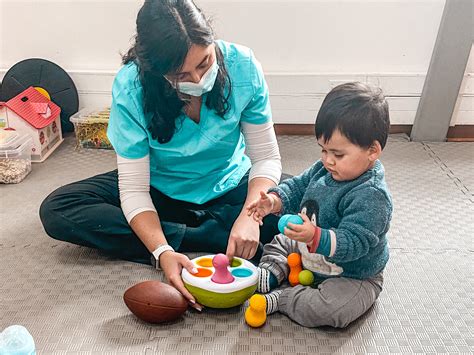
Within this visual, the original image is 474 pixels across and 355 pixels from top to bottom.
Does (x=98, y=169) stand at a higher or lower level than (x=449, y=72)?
lower

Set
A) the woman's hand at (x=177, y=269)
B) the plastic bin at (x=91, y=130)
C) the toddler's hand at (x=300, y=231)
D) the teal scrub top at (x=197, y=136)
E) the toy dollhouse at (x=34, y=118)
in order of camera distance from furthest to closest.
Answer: the plastic bin at (x=91, y=130) < the toy dollhouse at (x=34, y=118) < the teal scrub top at (x=197, y=136) < the woman's hand at (x=177, y=269) < the toddler's hand at (x=300, y=231)

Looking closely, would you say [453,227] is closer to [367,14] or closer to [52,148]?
[367,14]

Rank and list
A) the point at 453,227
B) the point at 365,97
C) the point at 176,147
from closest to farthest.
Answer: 1. the point at 365,97
2. the point at 176,147
3. the point at 453,227

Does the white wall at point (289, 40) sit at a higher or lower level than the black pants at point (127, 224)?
higher

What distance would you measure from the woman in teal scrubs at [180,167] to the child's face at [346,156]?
229 millimetres

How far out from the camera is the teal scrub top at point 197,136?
112 centimetres

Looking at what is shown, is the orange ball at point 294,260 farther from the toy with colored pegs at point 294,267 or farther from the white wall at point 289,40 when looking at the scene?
the white wall at point 289,40

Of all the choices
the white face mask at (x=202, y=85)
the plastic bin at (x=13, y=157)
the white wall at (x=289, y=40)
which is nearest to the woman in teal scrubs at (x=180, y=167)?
the white face mask at (x=202, y=85)

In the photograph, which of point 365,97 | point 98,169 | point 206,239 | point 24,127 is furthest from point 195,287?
point 24,127

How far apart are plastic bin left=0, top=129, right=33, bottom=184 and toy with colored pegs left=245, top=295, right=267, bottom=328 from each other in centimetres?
98

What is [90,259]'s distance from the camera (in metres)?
1.24

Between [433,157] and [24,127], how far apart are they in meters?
1.40

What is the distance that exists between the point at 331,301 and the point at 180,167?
46 cm

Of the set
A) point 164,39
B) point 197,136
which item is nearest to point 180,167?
point 197,136
